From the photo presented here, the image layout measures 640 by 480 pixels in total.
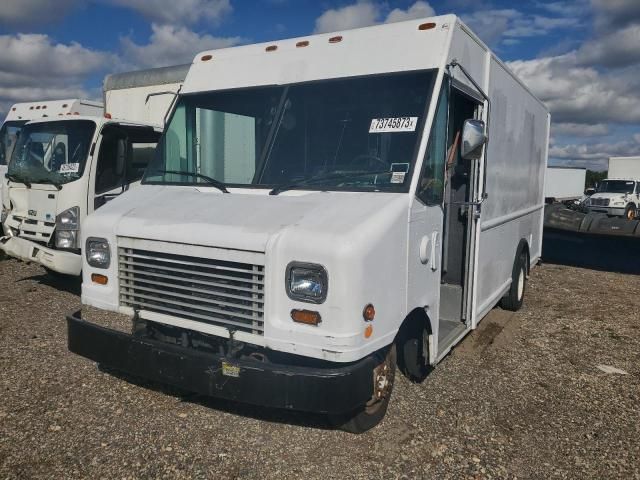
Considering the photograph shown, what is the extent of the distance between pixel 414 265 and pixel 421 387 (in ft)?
4.69

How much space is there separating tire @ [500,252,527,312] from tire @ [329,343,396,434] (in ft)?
12.1

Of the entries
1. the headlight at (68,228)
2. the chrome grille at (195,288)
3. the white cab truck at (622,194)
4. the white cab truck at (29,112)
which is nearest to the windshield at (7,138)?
the white cab truck at (29,112)

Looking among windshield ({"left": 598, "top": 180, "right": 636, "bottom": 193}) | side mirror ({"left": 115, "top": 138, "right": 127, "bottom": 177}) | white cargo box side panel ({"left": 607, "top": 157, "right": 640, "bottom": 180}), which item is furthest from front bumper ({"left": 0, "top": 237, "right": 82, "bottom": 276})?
white cargo box side panel ({"left": 607, "top": 157, "right": 640, "bottom": 180})

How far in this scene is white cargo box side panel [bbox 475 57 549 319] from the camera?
541cm

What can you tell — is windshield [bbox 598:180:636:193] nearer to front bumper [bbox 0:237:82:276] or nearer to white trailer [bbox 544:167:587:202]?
white trailer [bbox 544:167:587:202]

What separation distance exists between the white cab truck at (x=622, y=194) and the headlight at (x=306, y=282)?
23.4 meters

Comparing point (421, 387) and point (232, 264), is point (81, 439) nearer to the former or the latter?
point (232, 264)

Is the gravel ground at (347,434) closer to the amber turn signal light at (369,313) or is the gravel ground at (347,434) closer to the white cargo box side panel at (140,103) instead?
the amber turn signal light at (369,313)

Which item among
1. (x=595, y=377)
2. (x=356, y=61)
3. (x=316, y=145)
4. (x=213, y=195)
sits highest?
(x=356, y=61)

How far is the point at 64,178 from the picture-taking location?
728 cm

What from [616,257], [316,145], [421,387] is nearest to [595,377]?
[421,387]

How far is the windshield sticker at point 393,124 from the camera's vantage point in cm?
385

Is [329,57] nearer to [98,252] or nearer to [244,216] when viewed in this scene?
[244,216]

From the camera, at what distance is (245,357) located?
350cm
